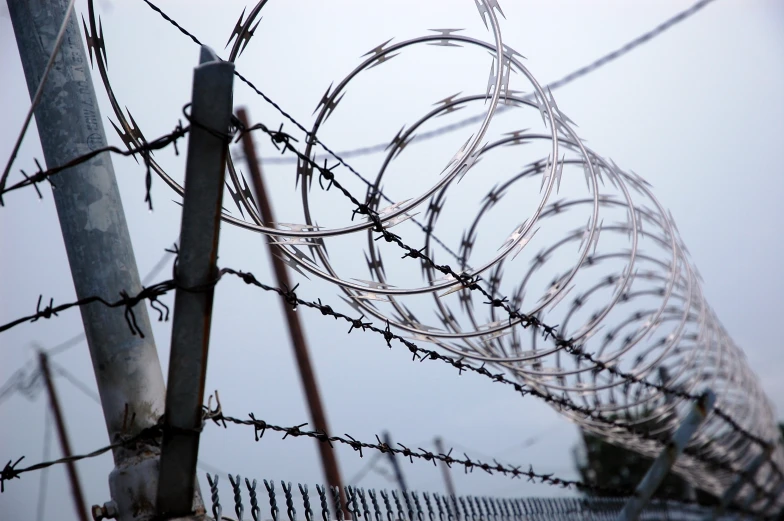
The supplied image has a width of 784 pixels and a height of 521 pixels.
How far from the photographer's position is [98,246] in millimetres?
2736

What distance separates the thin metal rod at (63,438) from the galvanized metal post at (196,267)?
16463 millimetres

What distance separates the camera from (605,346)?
30.5 ft

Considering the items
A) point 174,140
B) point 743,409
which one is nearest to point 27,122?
point 174,140

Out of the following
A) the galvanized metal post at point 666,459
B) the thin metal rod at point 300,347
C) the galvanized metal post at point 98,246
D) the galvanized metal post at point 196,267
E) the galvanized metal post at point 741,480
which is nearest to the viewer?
the galvanized metal post at point 196,267

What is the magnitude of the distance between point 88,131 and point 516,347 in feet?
14.5

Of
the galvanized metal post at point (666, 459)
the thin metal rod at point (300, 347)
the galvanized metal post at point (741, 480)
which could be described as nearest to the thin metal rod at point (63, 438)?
the thin metal rod at point (300, 347)

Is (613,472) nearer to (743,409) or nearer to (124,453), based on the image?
(743,409)

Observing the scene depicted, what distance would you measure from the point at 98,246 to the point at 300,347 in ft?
25.2

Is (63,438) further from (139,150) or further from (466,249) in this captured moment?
(139,150)

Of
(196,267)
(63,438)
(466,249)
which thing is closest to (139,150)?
(196,267)

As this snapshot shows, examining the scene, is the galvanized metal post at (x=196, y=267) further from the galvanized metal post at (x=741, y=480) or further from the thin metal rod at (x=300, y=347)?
the galvanized metal post at (x=741, y=480)

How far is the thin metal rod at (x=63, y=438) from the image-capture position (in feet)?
59.5

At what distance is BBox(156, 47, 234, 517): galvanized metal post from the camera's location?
221cm

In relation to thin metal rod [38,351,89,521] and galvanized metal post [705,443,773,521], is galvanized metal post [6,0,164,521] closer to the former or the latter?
galvanized metal post [705,443,773,521]
